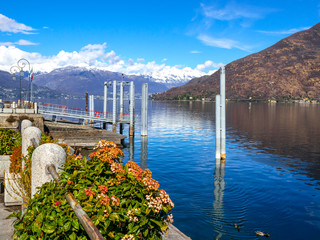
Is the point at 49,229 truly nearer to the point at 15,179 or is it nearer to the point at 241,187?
the point at 15,179

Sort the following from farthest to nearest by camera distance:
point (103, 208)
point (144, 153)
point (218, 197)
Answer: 1. point (144, 153)
2. point (218, 197)
3. point (103, 208)

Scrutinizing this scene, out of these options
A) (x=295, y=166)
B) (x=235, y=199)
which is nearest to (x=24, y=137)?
(x=235, y=199)

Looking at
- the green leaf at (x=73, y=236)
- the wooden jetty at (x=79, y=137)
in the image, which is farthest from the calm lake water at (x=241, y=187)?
the green leaf at (x=73, y=236)

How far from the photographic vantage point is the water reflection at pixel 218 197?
15031 millimetres

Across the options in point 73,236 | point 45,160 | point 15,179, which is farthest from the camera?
point 15,179

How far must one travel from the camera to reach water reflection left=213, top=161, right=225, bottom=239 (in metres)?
15.0

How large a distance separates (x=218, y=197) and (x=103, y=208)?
15884mm

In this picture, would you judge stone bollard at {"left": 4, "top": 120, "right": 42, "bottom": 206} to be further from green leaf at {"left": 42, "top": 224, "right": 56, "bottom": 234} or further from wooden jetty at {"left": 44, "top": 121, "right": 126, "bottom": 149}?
wooden jetty at {"left": 44, "top": 121, "right": 126, "bottom": 149}

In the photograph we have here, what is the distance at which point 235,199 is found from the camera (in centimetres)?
1914

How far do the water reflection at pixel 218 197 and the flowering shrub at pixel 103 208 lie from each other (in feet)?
32.7

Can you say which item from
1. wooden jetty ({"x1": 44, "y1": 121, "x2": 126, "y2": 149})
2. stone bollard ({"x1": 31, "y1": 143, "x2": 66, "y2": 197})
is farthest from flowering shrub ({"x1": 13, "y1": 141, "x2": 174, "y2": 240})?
wooden jetty ({"x1": 44, "y1": 121, "x2": 126, "y2": 149})

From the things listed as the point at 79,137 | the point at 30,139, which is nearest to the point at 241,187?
the point at 30,139

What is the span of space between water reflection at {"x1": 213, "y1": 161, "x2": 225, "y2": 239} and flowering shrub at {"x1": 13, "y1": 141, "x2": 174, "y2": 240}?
9.97m

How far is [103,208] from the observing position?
184 inches
